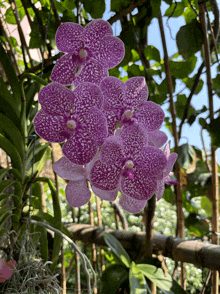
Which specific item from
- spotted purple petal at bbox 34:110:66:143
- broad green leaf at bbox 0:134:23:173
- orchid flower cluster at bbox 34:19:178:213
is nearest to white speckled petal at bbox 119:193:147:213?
orchid flower cluster at bbox 34:19:178:213

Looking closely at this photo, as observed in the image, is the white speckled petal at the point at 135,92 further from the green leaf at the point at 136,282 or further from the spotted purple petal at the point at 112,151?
the green leaf at the point at 136,282

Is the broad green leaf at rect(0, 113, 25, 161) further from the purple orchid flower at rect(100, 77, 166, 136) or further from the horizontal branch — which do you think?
the horizontal branch

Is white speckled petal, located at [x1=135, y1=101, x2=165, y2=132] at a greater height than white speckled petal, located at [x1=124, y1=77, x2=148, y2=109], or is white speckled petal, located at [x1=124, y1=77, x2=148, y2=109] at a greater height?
white speckled petal, located at [x1=124, y1=77, x2=148, y2=109]

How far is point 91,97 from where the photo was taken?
0.27 metres

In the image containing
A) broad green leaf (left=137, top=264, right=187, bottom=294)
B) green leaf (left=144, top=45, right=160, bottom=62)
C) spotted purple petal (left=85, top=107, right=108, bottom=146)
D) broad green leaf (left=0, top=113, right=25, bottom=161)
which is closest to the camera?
spotted purple petal (left=85, top=107, right=108, bottom=146)

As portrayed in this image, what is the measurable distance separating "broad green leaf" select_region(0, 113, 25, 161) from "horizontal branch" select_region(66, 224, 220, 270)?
0.54 meters

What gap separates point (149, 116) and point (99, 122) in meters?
0.09

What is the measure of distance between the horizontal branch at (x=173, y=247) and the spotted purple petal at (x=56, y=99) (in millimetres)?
631

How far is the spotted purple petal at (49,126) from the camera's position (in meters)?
0.27

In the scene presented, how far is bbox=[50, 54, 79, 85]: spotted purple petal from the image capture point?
0.32 m

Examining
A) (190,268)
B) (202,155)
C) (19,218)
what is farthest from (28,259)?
(190,268)

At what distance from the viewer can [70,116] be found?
28 cm

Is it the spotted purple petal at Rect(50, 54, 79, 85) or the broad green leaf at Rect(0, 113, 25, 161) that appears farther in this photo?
the broad green leaf at Rect(0, 113, 25, 161)

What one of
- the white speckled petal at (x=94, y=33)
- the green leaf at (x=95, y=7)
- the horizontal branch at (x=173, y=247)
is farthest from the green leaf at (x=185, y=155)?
the white speckled petal at (x=94, y=33)
